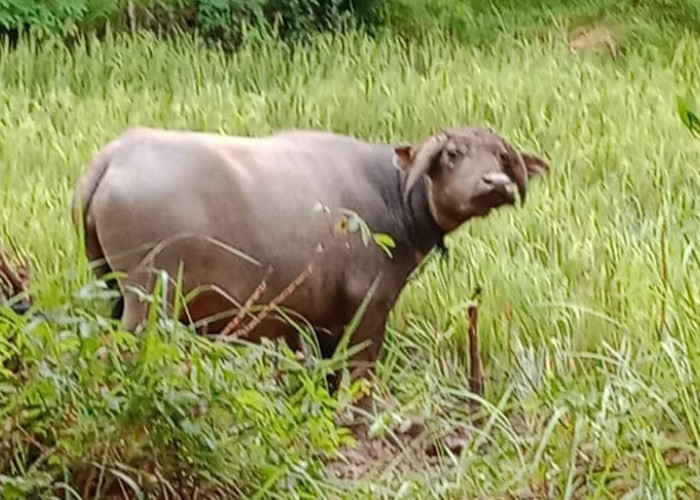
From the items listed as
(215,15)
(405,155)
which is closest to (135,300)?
(405,155)

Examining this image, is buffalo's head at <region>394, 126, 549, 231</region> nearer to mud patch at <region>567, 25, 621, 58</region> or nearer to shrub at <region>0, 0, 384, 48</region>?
mud patch at <region>567, 25, 621, 58</region>

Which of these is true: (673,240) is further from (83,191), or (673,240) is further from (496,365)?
(83,191)

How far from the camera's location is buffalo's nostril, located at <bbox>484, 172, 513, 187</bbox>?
3.01 meters

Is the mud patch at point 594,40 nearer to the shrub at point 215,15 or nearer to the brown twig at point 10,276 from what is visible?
the shrub at point 215,15

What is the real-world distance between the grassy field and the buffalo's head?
0.92 feet

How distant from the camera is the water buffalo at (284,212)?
111 inches

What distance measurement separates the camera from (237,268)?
2.93m

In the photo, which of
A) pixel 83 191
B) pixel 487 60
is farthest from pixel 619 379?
pixel 487 60

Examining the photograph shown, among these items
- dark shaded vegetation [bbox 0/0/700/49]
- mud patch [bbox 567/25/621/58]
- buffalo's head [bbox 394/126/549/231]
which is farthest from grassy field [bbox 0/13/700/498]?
dark shaded vegetation [bbox 0/0/700/49]

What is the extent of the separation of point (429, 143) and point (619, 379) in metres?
0.78

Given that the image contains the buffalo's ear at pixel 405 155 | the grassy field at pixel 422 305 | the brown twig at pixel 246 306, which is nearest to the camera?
the grassy field at pixel 422 305

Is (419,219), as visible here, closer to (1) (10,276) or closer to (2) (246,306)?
(2) (246,306)

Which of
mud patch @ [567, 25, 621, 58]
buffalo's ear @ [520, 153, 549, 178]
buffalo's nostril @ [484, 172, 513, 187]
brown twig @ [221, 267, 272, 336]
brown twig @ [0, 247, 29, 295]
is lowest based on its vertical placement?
mud patch @ [567, 25, 621, 58]

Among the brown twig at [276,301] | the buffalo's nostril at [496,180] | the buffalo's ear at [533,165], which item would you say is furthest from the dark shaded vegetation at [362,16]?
the brown twig at [276,301]
